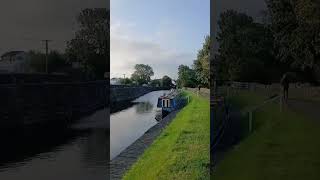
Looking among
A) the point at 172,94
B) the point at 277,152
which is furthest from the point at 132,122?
the point at 277,152

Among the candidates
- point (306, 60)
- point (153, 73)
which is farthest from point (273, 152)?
point (153, 73)

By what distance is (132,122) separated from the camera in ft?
→ 23.3

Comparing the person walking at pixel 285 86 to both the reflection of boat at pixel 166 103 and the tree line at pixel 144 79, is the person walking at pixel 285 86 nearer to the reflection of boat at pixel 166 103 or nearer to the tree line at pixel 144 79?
the tree line at pixel 144 79

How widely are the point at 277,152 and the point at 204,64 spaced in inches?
62.2

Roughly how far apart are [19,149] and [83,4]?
6.04 feet

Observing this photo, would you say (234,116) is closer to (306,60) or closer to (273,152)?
(273,152)

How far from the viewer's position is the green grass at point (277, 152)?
247 inches

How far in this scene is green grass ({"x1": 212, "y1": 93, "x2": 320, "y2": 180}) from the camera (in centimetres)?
627

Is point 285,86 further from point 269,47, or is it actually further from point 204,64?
point 204,64

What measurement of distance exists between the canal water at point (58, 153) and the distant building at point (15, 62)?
0.74 m

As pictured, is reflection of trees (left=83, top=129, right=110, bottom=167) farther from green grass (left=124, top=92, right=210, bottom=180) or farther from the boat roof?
the boat roof

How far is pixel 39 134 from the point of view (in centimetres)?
617


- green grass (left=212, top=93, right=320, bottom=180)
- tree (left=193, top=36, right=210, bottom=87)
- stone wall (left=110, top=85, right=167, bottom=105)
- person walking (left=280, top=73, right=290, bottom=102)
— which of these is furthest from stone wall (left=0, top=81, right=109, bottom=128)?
person walking (left=280, top=73, right=290, bottom=102)

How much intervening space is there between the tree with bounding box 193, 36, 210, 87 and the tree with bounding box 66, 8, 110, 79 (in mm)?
1328
